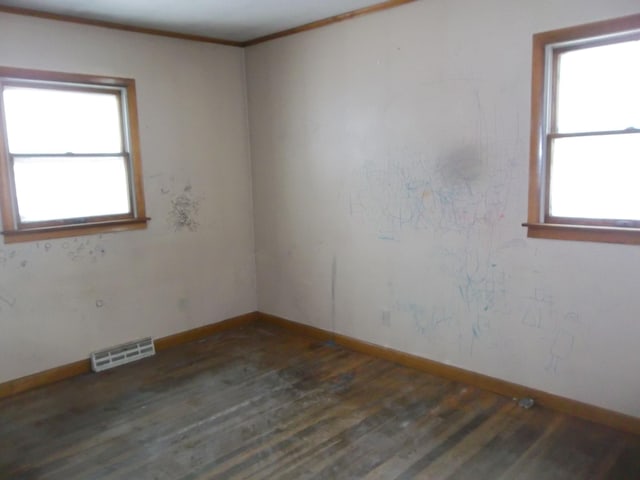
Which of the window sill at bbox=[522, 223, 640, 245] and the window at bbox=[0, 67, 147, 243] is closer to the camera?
the window sill at bbox=[522, 223, 640, 245]

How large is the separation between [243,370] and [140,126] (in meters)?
2.12

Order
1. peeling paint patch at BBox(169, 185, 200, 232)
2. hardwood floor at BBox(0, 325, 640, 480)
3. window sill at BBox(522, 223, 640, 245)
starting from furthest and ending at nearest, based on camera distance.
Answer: peeling paint patch at BBox(169, 185, 200, 232), window sill at BBox(522, 223, 640, 245), hardwood floor at BBox(0, 325, 640, 480)

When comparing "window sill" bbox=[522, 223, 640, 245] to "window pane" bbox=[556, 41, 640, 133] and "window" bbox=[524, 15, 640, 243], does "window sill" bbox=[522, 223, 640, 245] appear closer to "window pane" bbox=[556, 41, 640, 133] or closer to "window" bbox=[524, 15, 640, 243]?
"window" bbox=[524, 15, 640, 243]

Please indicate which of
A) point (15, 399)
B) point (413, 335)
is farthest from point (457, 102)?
point (15, 399)

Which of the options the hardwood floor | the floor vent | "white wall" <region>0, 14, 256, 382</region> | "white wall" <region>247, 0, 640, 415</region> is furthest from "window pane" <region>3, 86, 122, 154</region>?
the hardwood floor

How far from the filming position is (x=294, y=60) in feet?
14.3

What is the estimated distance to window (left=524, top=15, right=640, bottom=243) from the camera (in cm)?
272

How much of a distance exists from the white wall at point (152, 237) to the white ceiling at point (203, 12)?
187 millimetres

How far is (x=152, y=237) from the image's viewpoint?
4258 millimetres

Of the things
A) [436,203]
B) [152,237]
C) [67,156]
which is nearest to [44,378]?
[152,237]

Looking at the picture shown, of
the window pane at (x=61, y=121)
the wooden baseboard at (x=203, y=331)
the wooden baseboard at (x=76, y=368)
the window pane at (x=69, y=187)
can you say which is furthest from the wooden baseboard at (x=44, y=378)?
the window pane at (x=61, y=121)

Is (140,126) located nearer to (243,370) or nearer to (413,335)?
(243,370)

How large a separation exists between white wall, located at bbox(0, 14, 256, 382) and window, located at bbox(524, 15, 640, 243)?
2.76 m

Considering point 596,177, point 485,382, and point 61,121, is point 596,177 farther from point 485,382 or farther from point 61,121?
point 61,121
